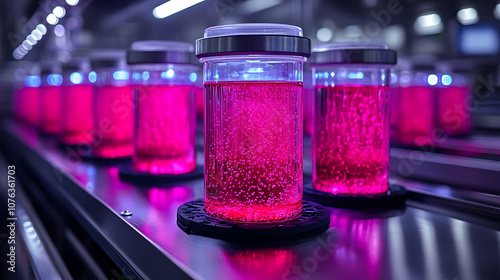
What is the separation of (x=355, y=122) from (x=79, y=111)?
3.54 feet

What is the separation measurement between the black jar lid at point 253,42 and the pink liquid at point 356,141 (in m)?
0.18

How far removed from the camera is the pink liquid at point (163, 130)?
3.18 feet

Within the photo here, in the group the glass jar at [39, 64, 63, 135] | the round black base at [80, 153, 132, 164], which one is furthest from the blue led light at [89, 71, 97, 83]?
the glass jar at [39, 64, 63, 135]

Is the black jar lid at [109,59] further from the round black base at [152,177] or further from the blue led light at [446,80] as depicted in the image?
the blue led light at [446,80]

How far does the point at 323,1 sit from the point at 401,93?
71 centimetres

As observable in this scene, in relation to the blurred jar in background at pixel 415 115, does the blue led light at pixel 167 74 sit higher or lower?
higher

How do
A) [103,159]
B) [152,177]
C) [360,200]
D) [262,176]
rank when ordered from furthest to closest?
[103,159], [152,177], [360,200], [262,176]

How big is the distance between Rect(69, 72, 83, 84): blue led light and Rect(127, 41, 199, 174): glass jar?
25.9 inches

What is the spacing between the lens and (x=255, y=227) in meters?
0.55

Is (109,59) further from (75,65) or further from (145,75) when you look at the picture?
(75,65)

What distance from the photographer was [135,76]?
3.40ft

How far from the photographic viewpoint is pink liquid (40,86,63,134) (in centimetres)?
194

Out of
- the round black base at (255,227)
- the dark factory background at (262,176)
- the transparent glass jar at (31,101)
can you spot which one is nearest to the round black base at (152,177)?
the dark factory background at (262,176)

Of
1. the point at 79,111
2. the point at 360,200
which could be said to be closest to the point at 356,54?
the point at 360,200
